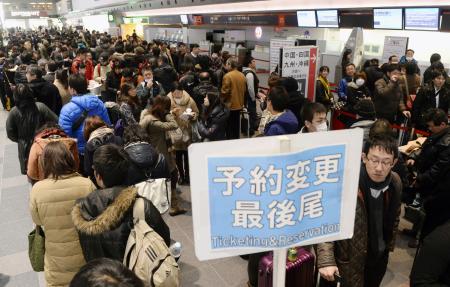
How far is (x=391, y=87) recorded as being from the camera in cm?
605

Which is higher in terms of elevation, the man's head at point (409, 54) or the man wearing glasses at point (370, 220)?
the man's head at point (409, 54)

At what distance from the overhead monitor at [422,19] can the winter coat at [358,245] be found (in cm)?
775

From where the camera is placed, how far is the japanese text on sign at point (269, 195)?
4.43ft

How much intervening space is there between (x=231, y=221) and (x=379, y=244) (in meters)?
1.44

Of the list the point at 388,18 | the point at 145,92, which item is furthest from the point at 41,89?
the point at 388,18

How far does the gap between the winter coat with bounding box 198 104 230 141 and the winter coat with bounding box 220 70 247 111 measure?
1.32 m

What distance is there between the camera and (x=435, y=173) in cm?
353

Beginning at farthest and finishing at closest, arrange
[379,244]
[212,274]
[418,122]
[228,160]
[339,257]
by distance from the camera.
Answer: [418,122] → [212,274] → [379,244] → [339,257] → [228,160]

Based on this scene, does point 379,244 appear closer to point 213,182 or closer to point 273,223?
point 273,223

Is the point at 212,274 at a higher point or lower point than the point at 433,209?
lower

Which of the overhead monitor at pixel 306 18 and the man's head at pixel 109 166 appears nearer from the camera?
the man's head at pixel 109 166

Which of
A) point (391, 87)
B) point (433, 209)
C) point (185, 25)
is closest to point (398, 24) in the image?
point (391, 87)

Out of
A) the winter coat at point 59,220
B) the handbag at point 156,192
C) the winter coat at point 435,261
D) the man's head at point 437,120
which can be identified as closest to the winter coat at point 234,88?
the man's head at point 437,120

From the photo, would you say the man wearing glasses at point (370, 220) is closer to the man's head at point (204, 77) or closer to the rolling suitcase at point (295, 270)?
the rolling suitcase at point (295, 270)
